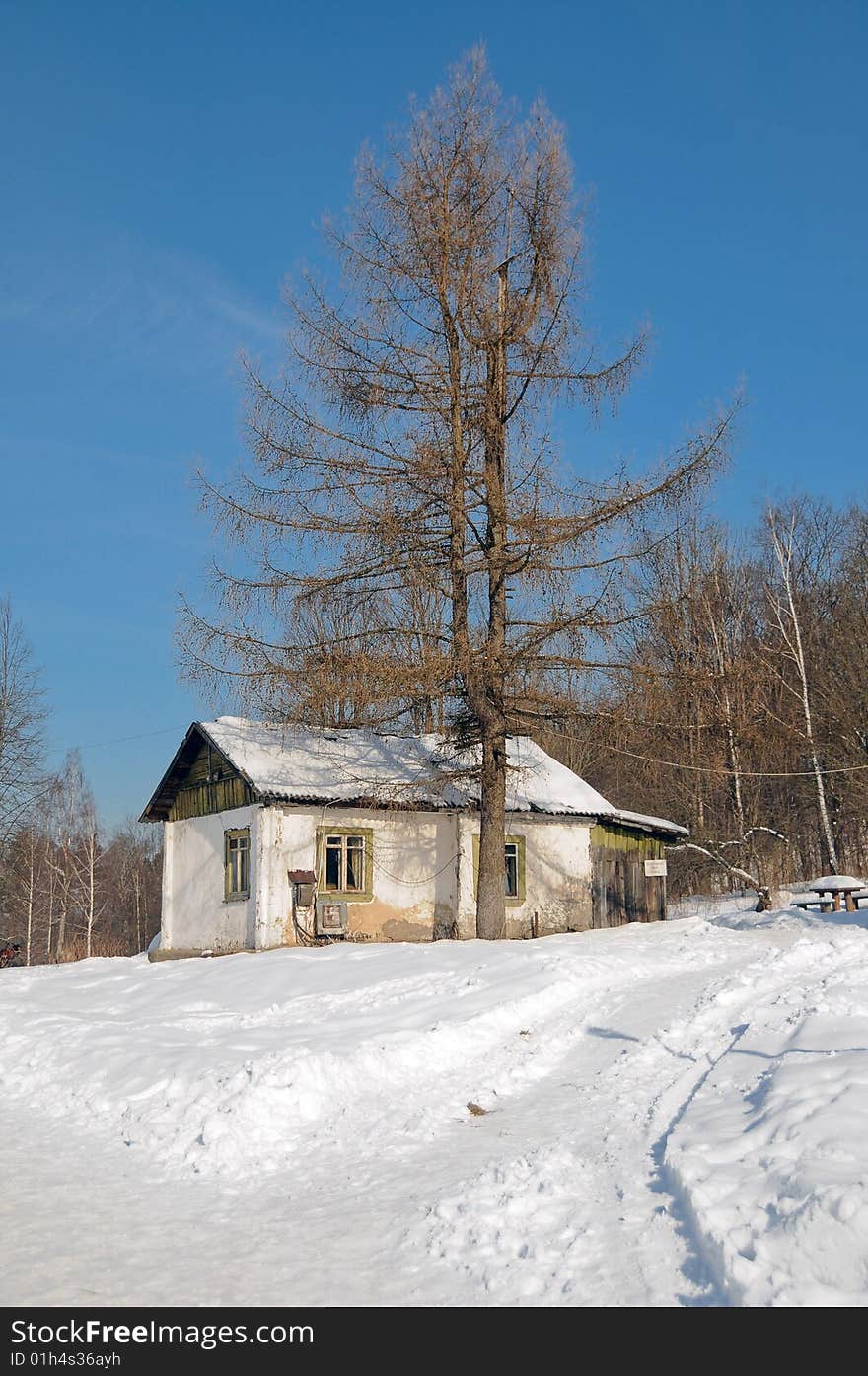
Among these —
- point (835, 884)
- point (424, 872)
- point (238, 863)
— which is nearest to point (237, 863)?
point (238, 863)

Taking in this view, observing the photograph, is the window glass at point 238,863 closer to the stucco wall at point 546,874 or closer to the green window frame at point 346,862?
the green window frame at point 346,862

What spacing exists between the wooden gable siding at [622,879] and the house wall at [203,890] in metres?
8.41

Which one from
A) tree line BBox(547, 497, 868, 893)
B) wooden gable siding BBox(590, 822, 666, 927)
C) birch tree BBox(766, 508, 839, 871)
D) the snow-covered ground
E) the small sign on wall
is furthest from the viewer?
birch tree BBox(766, 508, 839, 871)

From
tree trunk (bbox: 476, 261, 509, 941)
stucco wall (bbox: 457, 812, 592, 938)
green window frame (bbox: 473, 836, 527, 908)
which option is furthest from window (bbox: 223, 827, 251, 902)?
green window frame (bbox: 473, 836, 527, 908)

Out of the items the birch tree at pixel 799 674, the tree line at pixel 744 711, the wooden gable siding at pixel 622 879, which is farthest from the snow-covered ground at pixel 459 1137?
the birch tree at pixel 799 674

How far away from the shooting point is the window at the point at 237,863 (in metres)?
23.7

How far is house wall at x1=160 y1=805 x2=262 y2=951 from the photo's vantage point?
23.2m

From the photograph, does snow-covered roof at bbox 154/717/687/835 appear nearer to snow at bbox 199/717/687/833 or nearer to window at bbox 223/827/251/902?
snow at bbox 199/717/687/833

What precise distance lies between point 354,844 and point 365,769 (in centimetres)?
191

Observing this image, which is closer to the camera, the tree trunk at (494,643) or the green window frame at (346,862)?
the tree trunk at (494,643)

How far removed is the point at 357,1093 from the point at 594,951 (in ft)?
23.5

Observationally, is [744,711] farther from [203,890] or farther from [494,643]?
[203,890]

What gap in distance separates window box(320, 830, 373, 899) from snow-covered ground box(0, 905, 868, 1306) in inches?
312
